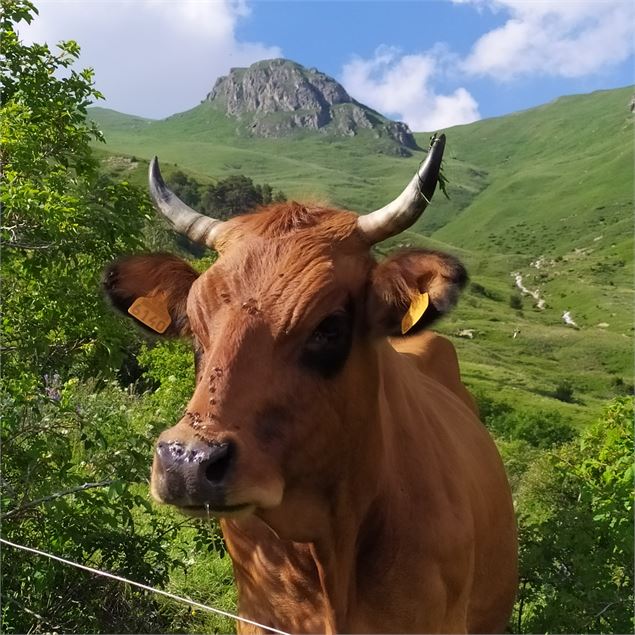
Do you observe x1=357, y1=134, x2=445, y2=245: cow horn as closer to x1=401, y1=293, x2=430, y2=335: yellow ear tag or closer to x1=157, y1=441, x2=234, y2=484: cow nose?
x1=401, y1=293, x2=430, y2=335: yellow ear tag

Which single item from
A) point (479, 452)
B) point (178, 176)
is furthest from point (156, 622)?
point (178, 176)

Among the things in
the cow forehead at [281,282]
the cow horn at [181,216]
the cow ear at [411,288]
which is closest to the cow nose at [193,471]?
the cow forehead at [281,282]

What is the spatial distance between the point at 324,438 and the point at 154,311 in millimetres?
1441

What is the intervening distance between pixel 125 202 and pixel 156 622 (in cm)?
390

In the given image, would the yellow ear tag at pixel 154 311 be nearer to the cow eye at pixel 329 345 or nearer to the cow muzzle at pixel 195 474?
the cow eye at pixel 329 345

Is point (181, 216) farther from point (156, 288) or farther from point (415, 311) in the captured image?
point (415, 311)

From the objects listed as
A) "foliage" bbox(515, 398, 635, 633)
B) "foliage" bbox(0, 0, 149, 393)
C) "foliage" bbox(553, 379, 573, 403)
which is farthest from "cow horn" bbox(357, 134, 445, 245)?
"foliage" bbox(553, 379, 573, 403)

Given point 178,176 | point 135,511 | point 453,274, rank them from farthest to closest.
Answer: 1. point 178,176
2. point 135,511
3. point 453,274

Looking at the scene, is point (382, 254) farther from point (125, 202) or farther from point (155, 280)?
point (125, 202)

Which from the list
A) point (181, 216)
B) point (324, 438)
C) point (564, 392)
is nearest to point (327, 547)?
point (324, 438)

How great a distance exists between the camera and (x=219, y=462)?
3.15 m

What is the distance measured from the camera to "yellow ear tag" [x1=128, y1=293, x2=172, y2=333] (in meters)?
4.57

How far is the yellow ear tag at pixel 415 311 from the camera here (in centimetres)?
392

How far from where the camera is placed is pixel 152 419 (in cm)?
664
